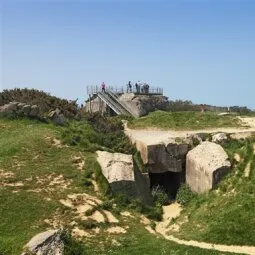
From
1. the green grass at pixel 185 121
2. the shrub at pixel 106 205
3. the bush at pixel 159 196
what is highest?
the green grass at pixel 185 121

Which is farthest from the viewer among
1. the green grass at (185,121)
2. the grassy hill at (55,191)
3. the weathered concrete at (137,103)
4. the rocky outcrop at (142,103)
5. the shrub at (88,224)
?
the weathered concrete at (137,103)

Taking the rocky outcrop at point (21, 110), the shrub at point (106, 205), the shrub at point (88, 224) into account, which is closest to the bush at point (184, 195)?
the shrub at point (106, 205)

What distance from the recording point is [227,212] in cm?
2498

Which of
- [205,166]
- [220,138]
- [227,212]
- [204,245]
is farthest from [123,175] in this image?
[220,138]

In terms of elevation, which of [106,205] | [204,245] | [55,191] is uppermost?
[55,191]

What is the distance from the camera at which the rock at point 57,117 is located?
38500mm

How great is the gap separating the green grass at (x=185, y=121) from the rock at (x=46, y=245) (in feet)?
81.7

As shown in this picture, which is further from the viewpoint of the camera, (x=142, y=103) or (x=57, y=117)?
(x=142, y=103)

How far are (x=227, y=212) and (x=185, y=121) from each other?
2024cm

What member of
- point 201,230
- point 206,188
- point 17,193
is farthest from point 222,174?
point 17,193

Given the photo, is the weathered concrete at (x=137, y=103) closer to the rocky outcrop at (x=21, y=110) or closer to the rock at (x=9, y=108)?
the rocky outcrop at (x=21, y=110)

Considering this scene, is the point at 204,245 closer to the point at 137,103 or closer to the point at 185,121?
the point at 185,121

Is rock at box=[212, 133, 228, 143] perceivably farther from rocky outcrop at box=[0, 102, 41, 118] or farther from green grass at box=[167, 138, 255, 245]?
A: rocky outcrop at box=[0, 102, 41, 118]

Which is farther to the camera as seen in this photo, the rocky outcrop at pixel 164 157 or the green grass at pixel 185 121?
the green grass at pixel 185 121
